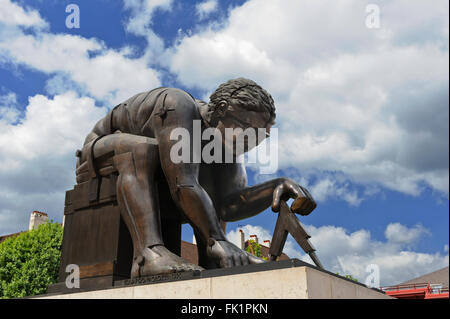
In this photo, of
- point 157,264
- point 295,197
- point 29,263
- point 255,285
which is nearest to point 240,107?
point 295,197

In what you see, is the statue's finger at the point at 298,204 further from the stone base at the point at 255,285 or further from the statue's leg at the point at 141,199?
the statue's leg at the point at 141,199

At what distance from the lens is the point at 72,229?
521cm

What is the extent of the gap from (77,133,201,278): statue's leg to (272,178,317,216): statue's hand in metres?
1.18

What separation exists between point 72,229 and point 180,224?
123 centimetres

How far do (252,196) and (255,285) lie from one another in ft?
6.40

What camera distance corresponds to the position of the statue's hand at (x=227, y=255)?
4250 millimetres

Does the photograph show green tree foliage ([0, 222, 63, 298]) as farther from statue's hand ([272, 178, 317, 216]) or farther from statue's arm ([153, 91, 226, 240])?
statue's hand ([272, 178, 317, 216])

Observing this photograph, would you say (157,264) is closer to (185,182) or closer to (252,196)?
(185,182)

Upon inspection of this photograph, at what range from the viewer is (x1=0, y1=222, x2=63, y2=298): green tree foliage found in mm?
20734

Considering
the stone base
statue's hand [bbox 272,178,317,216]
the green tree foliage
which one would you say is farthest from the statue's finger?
the green tree foliage
